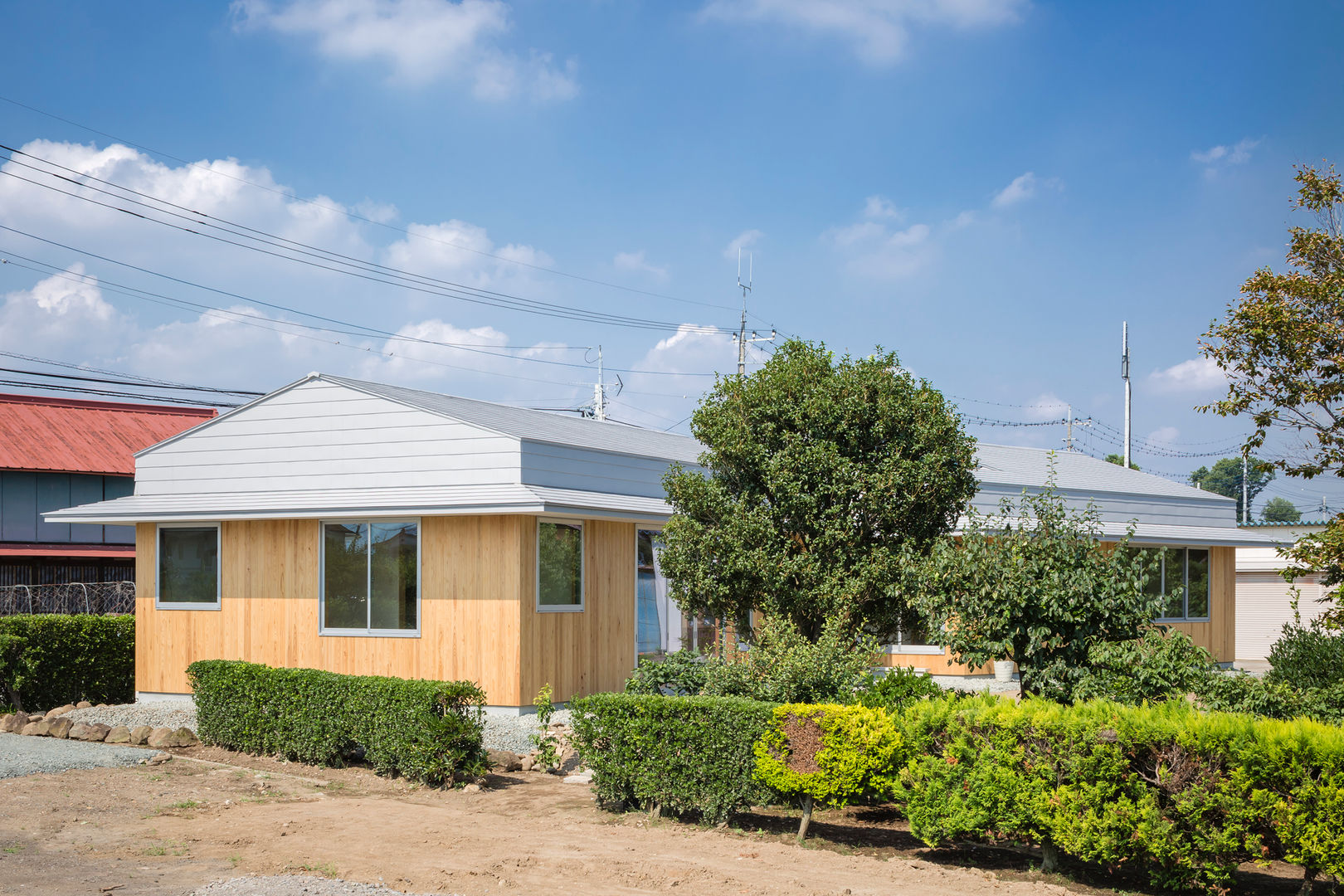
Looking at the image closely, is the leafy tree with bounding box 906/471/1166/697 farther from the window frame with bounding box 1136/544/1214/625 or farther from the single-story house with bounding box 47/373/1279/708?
the window frame with bounding box 1136/544/1214/625

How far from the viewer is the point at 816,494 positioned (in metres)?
10.4

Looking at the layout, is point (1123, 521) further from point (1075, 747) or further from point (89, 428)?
point (89, 428)

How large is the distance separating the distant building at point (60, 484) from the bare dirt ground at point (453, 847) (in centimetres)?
1772

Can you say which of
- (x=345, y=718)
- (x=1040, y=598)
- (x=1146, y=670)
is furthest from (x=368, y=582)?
(x=1146, y=670)

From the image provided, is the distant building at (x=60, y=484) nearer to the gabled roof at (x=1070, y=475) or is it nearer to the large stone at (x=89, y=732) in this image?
the large stone at (x=89, y=732)

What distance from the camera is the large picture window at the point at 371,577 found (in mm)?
14070

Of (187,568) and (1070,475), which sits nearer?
(187,568)

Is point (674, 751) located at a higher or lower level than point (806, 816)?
higher

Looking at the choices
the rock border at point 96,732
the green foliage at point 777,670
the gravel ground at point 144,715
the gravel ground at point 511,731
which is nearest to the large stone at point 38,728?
the rock border at point 96,732

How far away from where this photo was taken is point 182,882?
7.11 metres

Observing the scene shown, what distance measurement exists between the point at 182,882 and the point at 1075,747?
5946 mm

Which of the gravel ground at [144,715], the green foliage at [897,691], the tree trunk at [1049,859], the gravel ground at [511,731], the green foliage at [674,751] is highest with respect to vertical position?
the green foliage at [897,691]

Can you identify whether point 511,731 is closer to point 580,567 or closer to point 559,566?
point 559,566

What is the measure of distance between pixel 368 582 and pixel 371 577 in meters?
0.08
